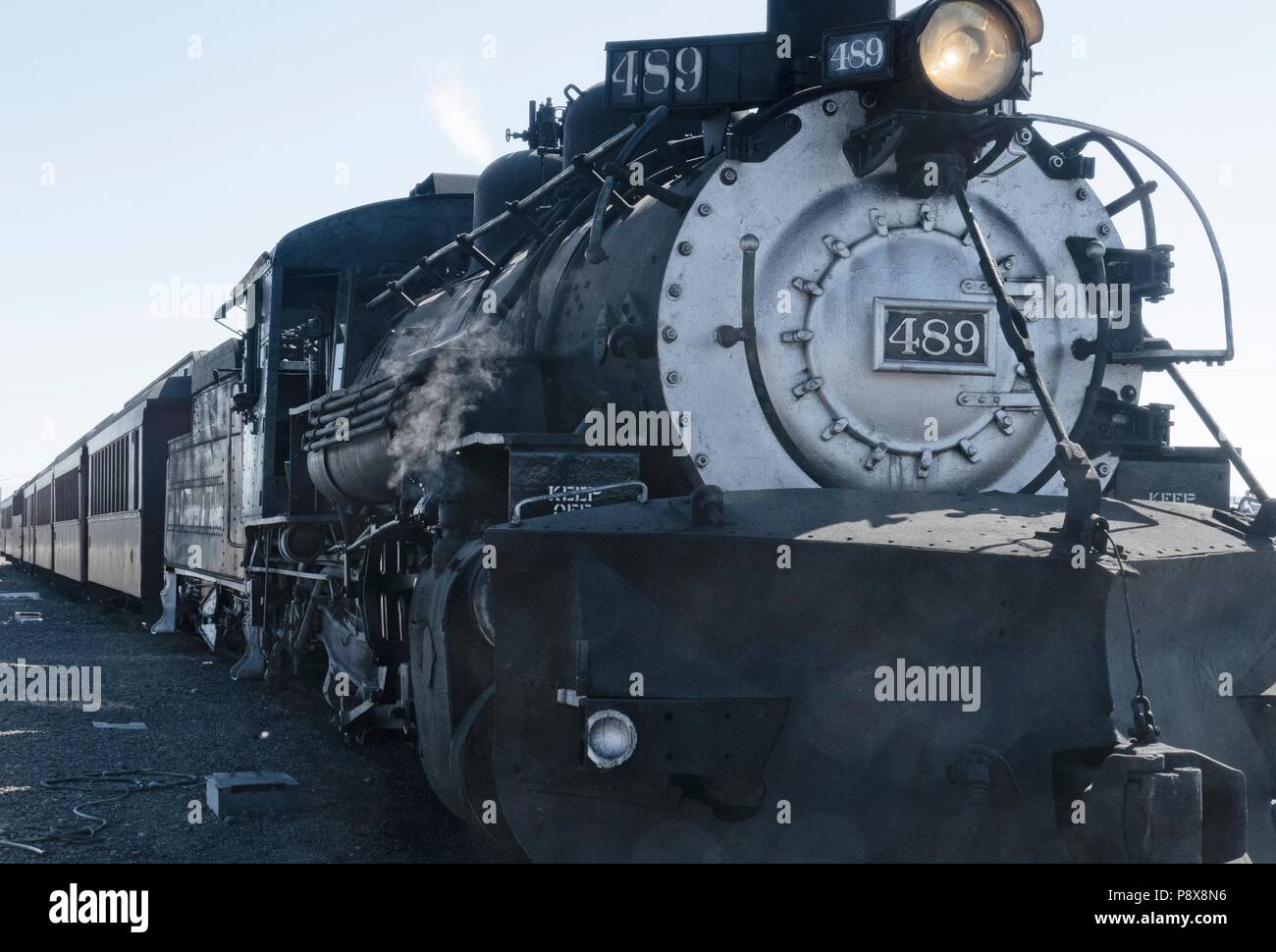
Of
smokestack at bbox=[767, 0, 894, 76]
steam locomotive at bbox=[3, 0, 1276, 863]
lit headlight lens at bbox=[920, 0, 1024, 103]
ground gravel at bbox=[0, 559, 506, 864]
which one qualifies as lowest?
ground gravel at bbox=[0, 559, 506, 864]

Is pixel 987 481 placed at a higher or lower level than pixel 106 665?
higher

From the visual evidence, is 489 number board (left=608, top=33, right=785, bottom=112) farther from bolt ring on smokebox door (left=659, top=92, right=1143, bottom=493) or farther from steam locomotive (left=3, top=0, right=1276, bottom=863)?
bolt ring on smokebox door (left=659, top=92, right=1143, bottom=493)

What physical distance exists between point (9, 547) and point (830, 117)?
4162cm

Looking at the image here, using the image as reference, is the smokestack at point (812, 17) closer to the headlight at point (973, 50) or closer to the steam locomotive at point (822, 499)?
the steam locomotive at point (822, 499)

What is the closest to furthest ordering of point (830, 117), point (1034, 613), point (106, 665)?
point (1034, 613)
point (830, 117)
point (106, 665)

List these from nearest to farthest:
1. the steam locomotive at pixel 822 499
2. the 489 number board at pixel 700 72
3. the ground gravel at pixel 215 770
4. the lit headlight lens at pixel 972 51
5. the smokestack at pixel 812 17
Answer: the steam locomotive at pixel 822 499
the lit headlight lens at pixel 972 51
the 489 number board at pixel 700 72
the smokestack at pixel 812 17
the ground gravel at pixel 215 770

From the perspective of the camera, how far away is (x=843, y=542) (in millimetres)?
3486

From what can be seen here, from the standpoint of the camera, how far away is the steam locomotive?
3418 mm

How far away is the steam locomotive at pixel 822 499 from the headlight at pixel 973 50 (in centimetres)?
Answer: 1

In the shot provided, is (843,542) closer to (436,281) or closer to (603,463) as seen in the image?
(603,463)

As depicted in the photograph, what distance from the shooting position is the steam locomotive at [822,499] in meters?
3.42

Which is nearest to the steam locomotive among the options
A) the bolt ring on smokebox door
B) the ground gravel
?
the bolt ring on smokebox door

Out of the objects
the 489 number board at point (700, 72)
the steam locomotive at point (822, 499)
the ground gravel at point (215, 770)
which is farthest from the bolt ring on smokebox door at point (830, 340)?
the ground gravel at point (215, 770)
